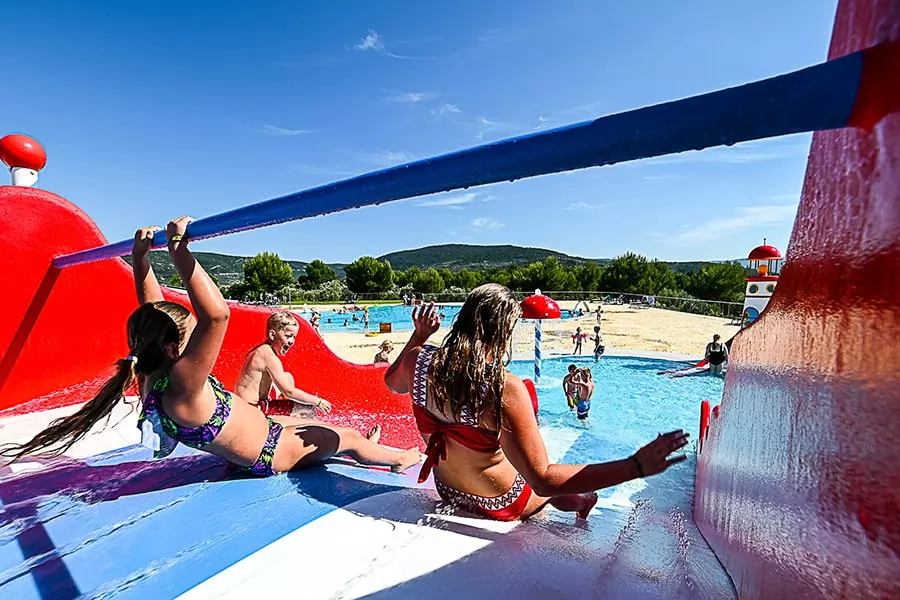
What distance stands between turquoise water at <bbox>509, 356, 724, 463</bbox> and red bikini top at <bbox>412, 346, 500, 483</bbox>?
3.39 meters

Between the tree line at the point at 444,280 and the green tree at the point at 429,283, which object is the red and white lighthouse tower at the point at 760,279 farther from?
the green tree at the point at 429,283

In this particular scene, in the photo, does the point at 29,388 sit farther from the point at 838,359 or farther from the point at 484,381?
the point at 838,359

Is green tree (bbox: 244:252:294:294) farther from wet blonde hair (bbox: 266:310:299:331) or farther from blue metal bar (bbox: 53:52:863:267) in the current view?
blue metal bar (bbox: 53:52:863:267)

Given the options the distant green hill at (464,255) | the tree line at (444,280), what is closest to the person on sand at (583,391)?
the tree line at (444,280)

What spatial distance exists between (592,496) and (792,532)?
42.2 inches

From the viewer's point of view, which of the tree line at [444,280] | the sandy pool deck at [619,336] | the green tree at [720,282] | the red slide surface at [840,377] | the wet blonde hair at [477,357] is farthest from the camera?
the tree line at [444,280]

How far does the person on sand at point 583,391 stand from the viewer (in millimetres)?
6457

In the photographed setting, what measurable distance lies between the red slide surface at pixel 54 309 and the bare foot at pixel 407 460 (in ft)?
6.04

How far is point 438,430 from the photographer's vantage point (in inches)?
71.8

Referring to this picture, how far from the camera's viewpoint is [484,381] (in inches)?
64.5

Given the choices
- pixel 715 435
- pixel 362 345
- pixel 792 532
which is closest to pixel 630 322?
pixel 362 345

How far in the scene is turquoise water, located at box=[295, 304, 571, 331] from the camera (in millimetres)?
22828

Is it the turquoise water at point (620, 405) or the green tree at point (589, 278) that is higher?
the green tree at point (589, 278)

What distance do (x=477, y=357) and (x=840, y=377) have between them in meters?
1.01
